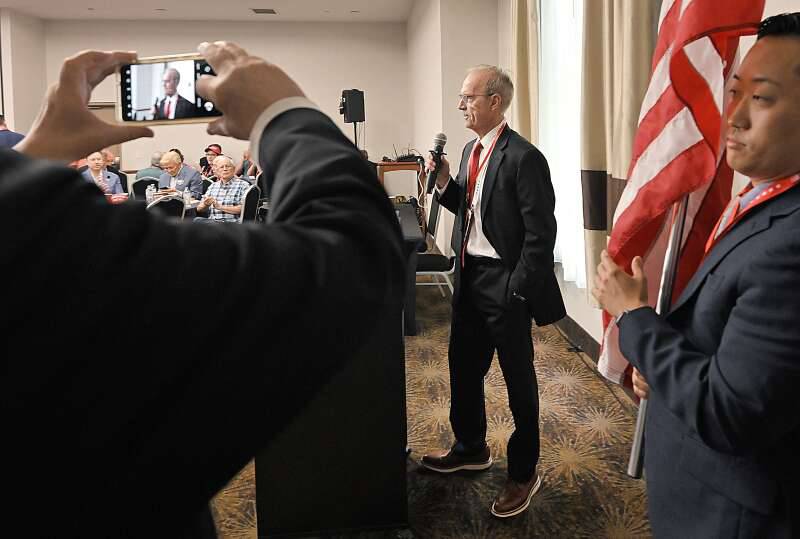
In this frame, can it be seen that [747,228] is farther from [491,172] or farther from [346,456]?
[346,456]

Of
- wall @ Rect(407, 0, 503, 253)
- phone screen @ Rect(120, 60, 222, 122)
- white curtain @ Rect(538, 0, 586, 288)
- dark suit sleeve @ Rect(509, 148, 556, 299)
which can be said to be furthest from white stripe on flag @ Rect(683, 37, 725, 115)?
wall @ Rect(407, 0, 503, 253)

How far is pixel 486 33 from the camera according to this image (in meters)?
6.89

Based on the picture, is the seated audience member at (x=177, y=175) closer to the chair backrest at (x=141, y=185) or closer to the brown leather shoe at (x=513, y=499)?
the chair backrest at (x=141, y=185)

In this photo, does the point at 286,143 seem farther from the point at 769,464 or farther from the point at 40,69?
the point at 40,69

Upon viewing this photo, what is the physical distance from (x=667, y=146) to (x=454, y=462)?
65.3 inches

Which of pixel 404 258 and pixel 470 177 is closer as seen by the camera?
pixel 404 258

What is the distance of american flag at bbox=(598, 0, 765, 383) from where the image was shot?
1.47 meters

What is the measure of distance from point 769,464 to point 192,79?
3.49 ft

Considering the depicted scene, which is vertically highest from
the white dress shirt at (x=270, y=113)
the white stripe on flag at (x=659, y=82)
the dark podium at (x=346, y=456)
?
the white stripe on flag at (x=659, y=82)

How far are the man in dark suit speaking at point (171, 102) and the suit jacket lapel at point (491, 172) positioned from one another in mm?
1727

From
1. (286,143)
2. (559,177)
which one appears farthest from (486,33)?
(286,143)

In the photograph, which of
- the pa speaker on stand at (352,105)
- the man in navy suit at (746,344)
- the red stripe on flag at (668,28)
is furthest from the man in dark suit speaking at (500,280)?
the pa speaker on stand at (352,105)

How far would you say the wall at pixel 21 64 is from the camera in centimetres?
1073

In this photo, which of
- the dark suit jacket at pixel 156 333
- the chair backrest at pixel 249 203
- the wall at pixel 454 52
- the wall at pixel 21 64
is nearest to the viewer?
the dark suit jacket at pixel 156 333
